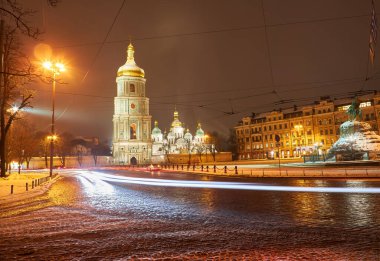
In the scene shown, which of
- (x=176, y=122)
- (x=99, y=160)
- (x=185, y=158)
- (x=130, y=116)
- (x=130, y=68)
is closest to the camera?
(x=185, y=158)

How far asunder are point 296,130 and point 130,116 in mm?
47347

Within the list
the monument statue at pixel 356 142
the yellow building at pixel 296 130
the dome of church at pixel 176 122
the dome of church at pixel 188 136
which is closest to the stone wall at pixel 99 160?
the yellow building at pixel 296 130

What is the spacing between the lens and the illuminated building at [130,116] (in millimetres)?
94188

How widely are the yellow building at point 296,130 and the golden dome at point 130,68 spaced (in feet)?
138

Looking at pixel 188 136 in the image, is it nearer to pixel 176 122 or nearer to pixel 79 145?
pixel 176 122

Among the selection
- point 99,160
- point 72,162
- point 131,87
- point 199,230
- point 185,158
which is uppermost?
point 131,87

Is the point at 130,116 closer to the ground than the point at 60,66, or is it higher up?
higher up

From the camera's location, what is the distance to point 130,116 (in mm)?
96438

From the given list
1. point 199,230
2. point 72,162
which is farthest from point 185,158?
point 199,230

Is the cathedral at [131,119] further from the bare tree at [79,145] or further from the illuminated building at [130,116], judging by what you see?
the bare tree at [79,145]

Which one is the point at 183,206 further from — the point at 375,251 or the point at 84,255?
the point at 375,251

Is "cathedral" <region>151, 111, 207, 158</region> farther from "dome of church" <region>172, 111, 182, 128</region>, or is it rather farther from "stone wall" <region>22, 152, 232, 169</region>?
"stone wall" <region>22, 152, 232, 169</region>

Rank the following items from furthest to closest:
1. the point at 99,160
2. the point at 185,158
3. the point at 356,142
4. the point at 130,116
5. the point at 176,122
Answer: the point at 176,122 < the point at 130,116 < the point at 99,160 < the point at 185,158 < the point at 356,142

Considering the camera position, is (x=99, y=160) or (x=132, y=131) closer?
(x=99, y=160)
